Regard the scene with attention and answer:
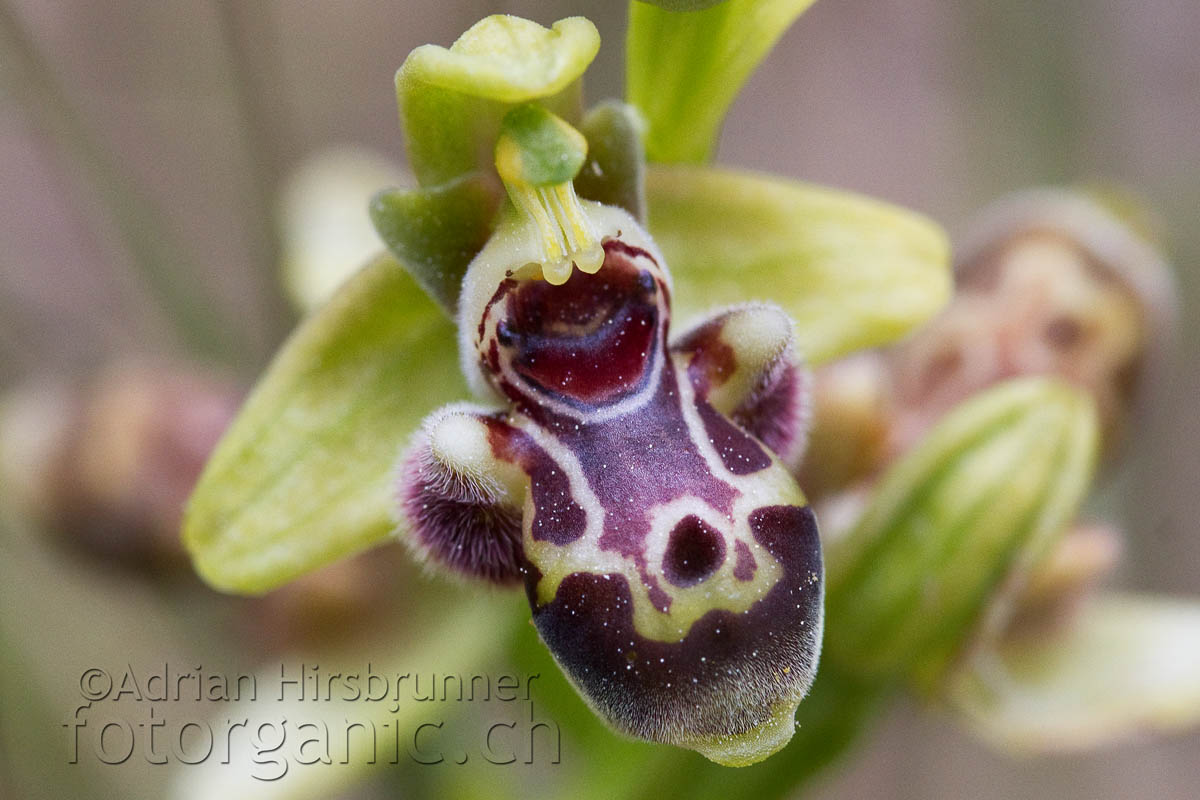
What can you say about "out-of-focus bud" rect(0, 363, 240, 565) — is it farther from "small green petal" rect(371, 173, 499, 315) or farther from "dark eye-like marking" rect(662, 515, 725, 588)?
"dark eye-like marking" rect(662, 515, 725, 588)

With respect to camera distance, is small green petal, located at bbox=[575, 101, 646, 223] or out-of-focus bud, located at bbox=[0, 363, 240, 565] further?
out-of-focus bud, located at bbox=[0, 363, 240, 565]

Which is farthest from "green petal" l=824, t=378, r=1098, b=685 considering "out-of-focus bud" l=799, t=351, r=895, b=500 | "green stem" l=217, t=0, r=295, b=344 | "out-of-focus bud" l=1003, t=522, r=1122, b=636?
"green stem" l=217, t=0, r=295, b=344

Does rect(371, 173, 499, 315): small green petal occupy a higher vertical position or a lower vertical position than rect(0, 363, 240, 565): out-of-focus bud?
higher

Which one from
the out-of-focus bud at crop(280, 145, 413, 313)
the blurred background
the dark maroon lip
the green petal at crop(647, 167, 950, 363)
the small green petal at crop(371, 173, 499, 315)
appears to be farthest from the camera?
the out-of-focus bud at crop(280, 145, 413, 313)

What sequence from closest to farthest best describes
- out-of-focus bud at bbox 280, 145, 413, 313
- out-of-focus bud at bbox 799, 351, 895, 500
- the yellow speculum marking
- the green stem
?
1. the yellow speculum marking
2. out-of-focus bud at bbox 799, 351, 895, 500
3. out-of-focus bud at bbox 280, 145, 413, 313
4. the green stem

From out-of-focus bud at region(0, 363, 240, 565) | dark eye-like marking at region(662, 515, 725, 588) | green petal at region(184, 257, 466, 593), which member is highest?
dark eye-like marking at region(662, 515, 725, 588)

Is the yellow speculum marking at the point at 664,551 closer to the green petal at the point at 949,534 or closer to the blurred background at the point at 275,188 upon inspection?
the green petal at the point at 949,534

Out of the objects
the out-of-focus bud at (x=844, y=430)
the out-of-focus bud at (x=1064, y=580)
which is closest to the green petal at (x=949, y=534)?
the out-of-focus bud at (x=844, y=430)
